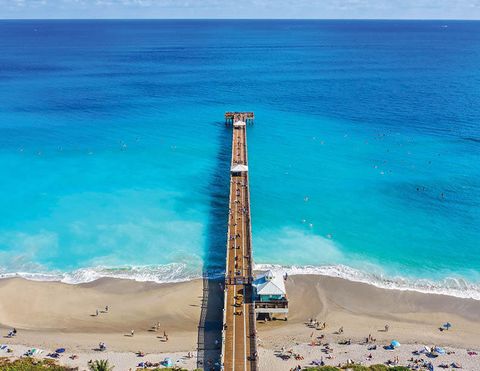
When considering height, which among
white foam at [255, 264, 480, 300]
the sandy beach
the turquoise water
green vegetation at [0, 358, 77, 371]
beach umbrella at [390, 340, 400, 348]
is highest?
the turquoise water

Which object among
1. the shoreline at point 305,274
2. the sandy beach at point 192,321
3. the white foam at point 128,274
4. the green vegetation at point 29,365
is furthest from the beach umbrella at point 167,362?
the white foam at point 128,274

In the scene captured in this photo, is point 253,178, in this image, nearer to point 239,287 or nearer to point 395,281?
point 395,281

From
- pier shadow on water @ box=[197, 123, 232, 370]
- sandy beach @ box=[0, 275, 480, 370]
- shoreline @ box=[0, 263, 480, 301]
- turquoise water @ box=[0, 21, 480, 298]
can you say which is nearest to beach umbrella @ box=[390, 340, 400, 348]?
sandy beach @ box=[0, 275, 480, 370]

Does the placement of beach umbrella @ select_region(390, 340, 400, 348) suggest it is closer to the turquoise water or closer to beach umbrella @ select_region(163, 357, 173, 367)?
the turquoise water

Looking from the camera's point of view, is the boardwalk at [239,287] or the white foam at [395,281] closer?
the boardwalk at [239,287]

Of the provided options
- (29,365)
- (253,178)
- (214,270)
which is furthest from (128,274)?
(253,178)

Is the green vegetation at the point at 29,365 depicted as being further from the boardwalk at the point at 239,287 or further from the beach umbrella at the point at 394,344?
the beach umbrella at the point at 394,344
